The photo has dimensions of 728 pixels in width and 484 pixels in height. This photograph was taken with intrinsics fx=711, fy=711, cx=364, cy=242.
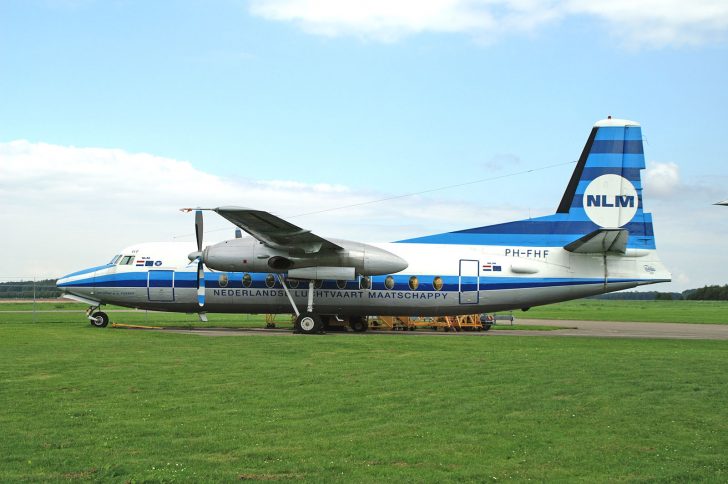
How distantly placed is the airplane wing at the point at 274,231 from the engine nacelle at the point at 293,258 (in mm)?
382

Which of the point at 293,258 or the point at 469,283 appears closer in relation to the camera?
the point at 293,258

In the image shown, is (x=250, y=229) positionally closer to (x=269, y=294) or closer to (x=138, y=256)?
(x=269, y=294)

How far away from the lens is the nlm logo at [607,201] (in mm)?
28609

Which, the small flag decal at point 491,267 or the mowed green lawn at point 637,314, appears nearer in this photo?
the small flag decal at point 491,267

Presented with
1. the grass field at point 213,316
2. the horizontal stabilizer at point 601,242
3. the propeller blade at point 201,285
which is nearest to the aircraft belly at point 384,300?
the propeller blade at point 201,285

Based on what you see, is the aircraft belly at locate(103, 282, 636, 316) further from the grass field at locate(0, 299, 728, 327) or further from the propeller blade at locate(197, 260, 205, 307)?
the grass field at locate(0, 299, 728, 327)

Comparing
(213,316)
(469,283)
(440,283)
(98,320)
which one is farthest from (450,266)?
(213,316)

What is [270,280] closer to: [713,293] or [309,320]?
[309,320]

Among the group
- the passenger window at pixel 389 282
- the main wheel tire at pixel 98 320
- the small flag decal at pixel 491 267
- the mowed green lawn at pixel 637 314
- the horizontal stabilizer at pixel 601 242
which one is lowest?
the mowed green lawn at pixel 637 314

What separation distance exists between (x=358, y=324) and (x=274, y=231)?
8528 mm

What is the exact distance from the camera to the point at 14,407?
1053 cm

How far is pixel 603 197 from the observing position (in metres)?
28.8

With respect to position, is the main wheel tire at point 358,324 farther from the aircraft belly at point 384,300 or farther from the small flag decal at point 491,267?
the small flag decal at point 491,267

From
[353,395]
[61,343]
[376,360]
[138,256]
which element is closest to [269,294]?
[138,256]
